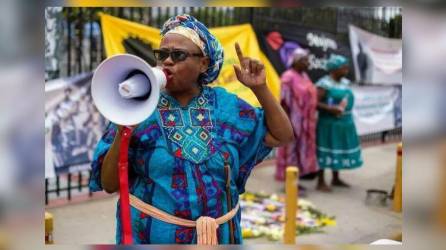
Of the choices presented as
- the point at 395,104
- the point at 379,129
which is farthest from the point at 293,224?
the point at 395,104

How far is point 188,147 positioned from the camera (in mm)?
1992

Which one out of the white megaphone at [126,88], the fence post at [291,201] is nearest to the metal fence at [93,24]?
the fence post at [291,201]

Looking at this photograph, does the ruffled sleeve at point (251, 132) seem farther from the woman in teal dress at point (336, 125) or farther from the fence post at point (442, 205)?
the woman in teal dress at point (336, 125)

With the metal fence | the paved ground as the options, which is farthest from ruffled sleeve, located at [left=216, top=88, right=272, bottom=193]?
the metal fence

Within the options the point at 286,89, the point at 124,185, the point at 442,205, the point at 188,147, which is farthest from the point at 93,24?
the point at 442,205

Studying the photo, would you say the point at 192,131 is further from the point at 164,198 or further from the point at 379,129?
the point at 379,129

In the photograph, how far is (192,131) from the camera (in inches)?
79.7

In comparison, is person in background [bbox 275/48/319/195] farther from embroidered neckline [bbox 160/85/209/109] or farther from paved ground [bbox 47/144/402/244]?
embroidered neckline [bbox 160/85/209/109]

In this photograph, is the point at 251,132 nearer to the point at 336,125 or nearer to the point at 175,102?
the point at 175,102

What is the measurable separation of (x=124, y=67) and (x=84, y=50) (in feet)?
13.5

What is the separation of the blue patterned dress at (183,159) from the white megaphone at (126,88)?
0.19 meters

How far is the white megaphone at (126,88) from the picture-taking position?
5.73ft

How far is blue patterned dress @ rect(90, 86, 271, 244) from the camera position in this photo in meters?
1.97

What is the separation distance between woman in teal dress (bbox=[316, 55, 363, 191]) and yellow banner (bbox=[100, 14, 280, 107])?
0.78 meters
